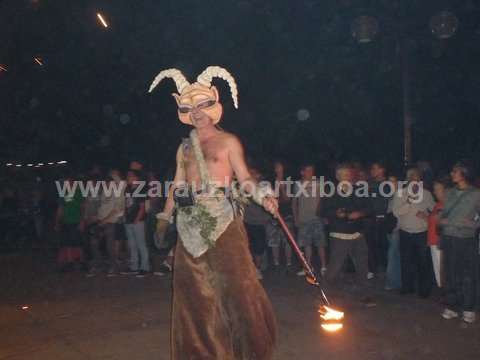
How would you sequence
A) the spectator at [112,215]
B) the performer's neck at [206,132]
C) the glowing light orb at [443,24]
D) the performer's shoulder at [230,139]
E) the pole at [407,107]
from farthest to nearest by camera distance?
the glowing light orb at [443,24]
the pole at [407,107]
the spectator at [112,215]
the performer's neck at [206,132]
the performer's shoulder at [230,139]

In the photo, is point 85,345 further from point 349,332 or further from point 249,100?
point 249,100

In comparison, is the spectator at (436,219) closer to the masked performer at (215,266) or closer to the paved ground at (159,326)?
the paved ground at (159,326)

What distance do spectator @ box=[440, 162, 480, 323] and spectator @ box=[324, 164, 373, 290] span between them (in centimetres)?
105

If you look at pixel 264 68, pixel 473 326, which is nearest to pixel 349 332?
pixel 473 326

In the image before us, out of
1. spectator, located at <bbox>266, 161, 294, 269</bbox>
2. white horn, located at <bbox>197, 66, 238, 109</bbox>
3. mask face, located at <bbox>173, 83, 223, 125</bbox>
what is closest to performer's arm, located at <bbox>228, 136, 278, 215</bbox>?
mask face, located at <bbox>173, 83, 223, 125</bbox>

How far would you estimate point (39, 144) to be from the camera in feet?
75.8

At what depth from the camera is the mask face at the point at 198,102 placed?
5.14m

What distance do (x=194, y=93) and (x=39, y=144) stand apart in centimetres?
1932

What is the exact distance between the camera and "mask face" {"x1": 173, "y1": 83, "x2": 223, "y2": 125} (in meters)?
5.14

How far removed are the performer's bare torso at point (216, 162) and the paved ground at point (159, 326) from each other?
191 centimetres

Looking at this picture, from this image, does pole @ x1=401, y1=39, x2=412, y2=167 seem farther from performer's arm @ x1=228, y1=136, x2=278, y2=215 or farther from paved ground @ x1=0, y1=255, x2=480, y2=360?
performer's arm @ x1=228, y1=136, x2=278, y2=215

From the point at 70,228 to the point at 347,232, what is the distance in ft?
18.4

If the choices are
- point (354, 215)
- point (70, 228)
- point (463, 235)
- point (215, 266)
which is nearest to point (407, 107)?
point (354, 215)

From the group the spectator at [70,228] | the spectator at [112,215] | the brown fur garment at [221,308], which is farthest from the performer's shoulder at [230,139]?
the spectator at [70,228]
